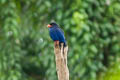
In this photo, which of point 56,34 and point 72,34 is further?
point 72,34

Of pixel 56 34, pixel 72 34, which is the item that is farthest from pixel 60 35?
pixel 72 34

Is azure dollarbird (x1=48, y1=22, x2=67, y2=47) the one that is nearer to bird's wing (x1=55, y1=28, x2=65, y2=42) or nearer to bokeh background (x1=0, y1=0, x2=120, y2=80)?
bird's wing (x1=55, y1=28, x2=65, y2=42)

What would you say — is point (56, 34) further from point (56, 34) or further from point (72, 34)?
point (72, 34)

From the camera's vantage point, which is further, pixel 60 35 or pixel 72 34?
pixel 72 34

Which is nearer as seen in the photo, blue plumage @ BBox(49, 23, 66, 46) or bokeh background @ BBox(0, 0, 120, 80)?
blue plumage @ BBox(49, 23, 66, 46)

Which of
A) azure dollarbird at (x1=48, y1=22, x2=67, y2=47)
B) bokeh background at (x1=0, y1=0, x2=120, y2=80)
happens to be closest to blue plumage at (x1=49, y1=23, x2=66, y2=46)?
azure dollarbird at (x1=48, y1=22, x2=67, y2=47)

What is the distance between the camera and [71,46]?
7.81 meters

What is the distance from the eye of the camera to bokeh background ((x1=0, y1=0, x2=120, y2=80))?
7.59 metres

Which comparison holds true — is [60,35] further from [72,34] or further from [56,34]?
[72,34]

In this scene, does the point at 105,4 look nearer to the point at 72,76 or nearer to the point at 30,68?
the point at 72,76

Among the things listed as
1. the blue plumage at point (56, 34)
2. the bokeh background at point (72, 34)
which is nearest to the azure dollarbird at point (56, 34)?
the blue plumage at point (56, 34)

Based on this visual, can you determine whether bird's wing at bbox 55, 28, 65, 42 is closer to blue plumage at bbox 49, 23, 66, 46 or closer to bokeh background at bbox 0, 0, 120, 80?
blue plumage at bbox 49, 23, 66, 46

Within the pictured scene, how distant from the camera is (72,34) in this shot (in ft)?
25.3

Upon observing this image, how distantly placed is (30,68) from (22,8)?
1249 mm
